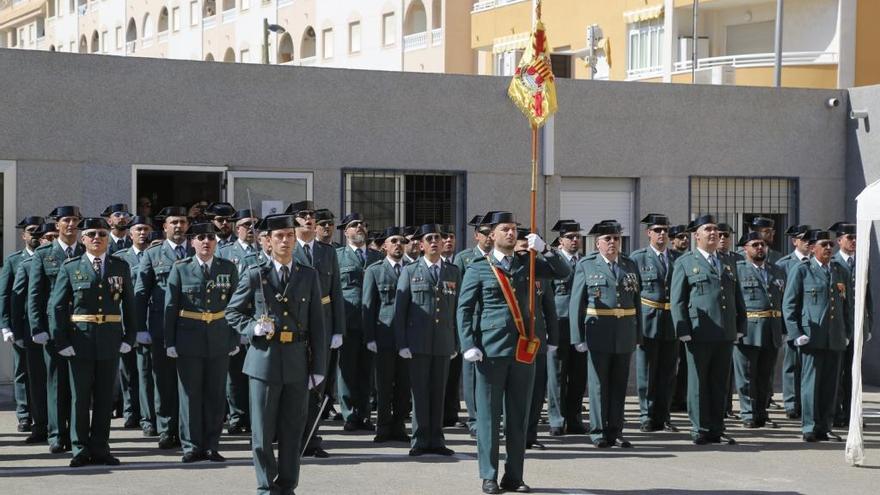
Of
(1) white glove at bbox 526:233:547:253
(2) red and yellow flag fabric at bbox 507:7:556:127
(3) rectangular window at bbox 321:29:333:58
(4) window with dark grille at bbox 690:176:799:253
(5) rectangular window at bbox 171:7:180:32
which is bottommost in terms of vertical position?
(1) white glove at bbox 526:233:547:253

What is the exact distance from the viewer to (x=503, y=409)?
10531 mm

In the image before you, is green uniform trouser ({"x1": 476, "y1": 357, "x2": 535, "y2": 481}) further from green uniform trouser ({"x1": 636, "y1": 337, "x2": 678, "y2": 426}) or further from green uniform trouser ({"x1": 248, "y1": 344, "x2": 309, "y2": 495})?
green uniform trouser ({"x1": 636, "y1": 337, "x2": 678, "y2": 426})

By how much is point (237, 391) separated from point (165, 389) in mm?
1059

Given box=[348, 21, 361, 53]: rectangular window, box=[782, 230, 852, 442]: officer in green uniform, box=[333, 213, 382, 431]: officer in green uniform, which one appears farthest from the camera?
box=[348, 21, 361, 53]: rectangular window

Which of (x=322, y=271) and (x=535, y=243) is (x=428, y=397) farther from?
(x=535, y=243)

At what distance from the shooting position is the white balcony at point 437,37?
160ft

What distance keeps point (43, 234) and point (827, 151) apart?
1084 centimetres

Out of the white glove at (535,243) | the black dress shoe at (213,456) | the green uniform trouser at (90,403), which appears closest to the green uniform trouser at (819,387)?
the white glove at (535,243)

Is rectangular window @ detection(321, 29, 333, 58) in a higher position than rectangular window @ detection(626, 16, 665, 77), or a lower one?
higher

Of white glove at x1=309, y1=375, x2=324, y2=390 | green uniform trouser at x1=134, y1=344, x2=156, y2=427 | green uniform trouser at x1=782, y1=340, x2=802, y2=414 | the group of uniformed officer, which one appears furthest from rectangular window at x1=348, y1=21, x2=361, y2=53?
white glove at x1=309, y1=375, x2=324, y2=390

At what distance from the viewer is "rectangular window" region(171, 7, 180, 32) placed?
63.8 meters

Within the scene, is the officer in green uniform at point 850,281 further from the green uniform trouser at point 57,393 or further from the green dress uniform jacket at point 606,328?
the green uniform trouser at point 57,393

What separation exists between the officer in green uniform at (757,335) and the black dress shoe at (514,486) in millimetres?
4747

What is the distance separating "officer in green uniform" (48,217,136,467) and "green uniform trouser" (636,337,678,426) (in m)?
5.14
